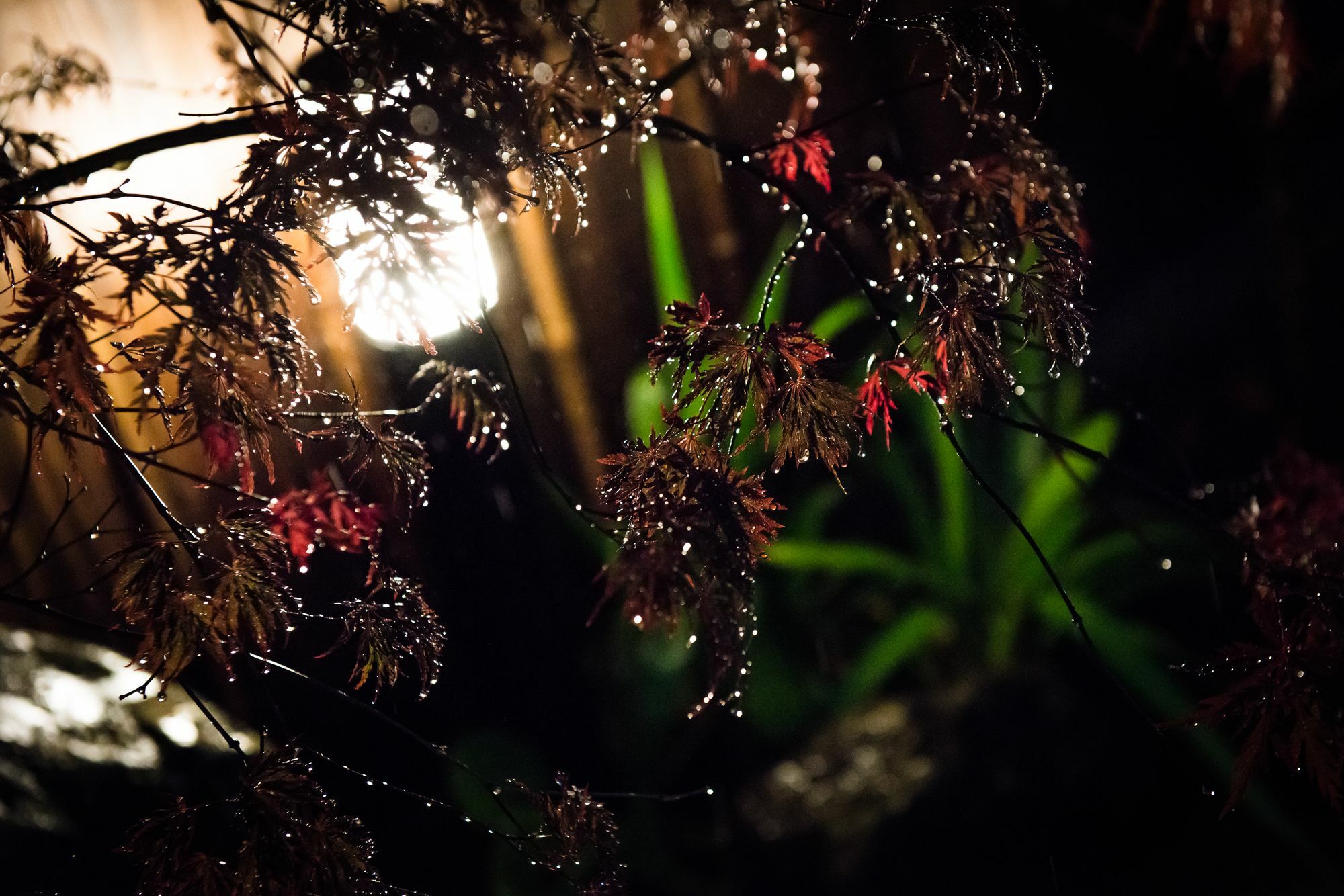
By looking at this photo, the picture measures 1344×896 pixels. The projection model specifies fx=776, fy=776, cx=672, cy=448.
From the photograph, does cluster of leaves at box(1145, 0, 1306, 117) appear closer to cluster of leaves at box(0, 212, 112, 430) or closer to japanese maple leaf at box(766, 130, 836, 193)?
japanese maple leaf at box(766, 130, 836, 193)

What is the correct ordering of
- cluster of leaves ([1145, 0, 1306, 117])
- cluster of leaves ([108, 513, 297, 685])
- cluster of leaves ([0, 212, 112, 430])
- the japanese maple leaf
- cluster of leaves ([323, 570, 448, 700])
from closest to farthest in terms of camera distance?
cluster of leaves ([0, 212, 112, 430]) < cluster of leaves ([108, 513, 297, 685]) < cluster of leaves ([323, 570, 448, 700]) < the japanese maple leaf < cluster of leaves ([1145, 0, 1306, 117])

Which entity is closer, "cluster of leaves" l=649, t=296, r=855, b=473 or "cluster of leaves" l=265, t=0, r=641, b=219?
"cluster of leaves" l=265, t=0, r=641, b=219

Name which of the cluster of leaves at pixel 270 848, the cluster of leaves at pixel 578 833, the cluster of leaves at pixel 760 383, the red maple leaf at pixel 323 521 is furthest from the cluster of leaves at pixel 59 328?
the cluster of leaves at pixel 578 833

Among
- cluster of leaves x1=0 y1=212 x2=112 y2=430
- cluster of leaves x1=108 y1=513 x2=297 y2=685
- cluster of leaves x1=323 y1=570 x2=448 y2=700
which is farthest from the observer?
cluster of leaves x1=323 y1=570 x2=448 y2=700

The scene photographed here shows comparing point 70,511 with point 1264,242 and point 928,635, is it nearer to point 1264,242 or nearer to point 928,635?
point 928,635

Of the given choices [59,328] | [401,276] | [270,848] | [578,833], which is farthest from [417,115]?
[578,833]

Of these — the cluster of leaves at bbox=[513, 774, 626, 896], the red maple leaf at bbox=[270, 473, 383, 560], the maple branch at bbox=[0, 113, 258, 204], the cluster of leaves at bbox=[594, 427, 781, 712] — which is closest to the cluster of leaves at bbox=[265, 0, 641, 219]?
the maple branch at bbox=[0, 113, 258, 204]

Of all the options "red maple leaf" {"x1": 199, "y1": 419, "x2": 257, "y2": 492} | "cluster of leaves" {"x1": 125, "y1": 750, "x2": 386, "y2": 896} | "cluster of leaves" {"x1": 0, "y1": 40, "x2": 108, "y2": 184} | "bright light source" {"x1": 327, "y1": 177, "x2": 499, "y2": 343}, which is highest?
"cluster of leaves" {"x1": 0, "y1": 40, "x2": 108, "y2": 184}

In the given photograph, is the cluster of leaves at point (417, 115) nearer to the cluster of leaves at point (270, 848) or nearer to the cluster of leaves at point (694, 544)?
the cluster of leaves at point (694, 544)
